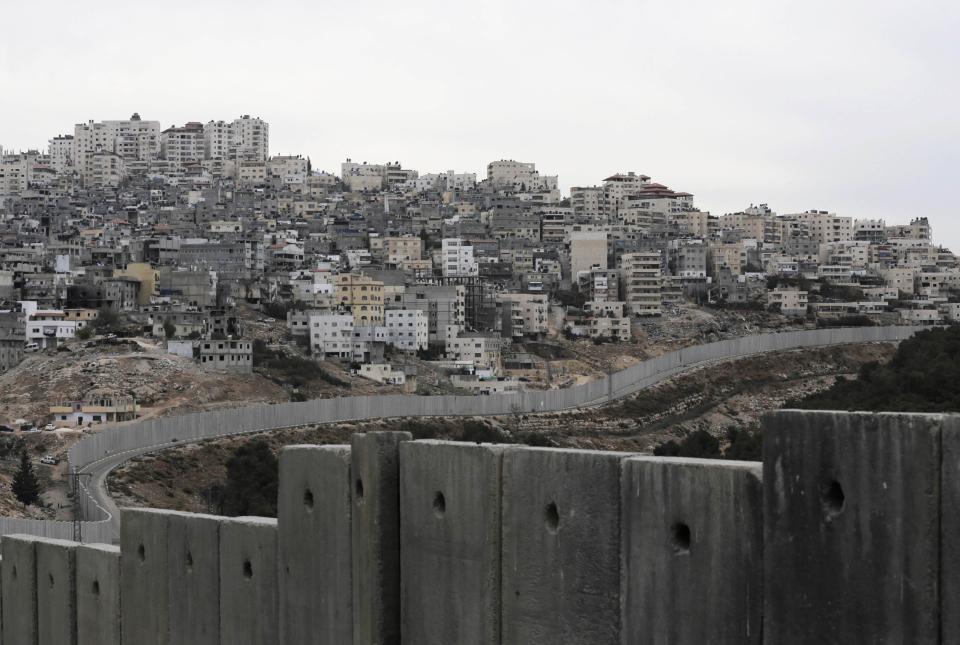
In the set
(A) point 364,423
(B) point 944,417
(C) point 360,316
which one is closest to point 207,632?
(B) point 944,417

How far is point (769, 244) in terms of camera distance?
19162 cm

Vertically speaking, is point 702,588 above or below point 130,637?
above

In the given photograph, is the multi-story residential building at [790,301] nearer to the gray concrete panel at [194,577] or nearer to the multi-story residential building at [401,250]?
the multi-story residential building at [401,250]

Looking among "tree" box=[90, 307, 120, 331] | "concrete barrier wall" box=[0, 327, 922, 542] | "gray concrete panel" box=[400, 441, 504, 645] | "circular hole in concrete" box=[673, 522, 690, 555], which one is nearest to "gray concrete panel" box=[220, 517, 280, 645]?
"gray concrete panel" box=[400, 441, 504, 645]

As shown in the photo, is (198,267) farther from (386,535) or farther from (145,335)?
(386,535)

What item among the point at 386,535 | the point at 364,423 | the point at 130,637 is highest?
the point at 386,535

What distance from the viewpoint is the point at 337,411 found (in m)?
71.6

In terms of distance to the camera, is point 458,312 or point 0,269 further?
point 0,269

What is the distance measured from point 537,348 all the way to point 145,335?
33.8 metres

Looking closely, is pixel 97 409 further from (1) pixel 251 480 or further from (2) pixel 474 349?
(2) pixel 474 349

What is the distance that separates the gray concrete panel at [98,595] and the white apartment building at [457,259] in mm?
137233

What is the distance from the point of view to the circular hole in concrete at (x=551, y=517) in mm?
6480

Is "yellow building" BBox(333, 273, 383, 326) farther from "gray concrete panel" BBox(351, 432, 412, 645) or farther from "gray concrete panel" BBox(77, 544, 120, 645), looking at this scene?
"gray concrete panel" BBox(351, 432, 412, 645)

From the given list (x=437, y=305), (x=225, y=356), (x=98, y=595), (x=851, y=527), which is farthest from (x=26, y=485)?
(x=437, y=305)
